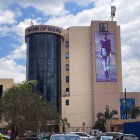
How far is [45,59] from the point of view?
317 ft

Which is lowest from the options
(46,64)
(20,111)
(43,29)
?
(20,111)

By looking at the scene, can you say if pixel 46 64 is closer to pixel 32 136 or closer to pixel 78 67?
pixel 78 67

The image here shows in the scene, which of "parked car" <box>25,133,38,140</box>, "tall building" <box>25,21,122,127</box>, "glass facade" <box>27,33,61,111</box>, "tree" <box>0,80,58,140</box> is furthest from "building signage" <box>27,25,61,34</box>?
"tree" <box>0,80,58,140</box>

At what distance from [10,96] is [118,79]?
66.9 metres

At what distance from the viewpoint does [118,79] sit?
9969cm

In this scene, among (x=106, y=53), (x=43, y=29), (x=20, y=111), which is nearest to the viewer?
(x=20, y=111)

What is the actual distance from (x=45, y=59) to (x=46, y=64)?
1.30 metres

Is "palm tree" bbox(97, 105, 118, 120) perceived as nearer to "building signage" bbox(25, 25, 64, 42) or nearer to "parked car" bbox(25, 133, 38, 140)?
"building signage" bbox(25, 25, 64, 42)

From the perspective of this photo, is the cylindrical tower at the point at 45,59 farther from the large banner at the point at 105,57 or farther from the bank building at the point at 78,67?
the large banner at the point at 105,57

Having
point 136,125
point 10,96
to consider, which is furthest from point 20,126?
point 136,125

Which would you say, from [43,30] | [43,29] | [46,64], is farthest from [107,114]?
[43,29]

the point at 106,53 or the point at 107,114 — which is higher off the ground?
the point at 106,53

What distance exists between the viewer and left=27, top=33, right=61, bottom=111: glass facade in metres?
95.8

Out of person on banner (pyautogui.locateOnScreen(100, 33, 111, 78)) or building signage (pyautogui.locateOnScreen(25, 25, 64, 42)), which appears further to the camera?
building signage (pyautogui.locateOnScreen(25, 25, 64, 42))
